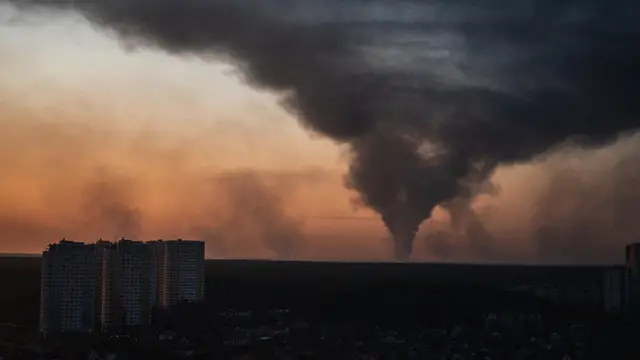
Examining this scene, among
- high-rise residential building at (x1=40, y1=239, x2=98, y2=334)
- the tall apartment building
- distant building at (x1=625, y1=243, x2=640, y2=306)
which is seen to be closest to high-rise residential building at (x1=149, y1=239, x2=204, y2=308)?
the tall apartment building

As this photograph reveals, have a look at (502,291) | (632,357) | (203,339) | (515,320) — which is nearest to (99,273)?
(203,339)

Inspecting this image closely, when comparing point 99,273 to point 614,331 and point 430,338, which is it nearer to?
point 430,338

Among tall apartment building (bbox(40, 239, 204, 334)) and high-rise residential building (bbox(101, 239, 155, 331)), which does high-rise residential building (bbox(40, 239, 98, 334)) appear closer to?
tall apartment building (bbox(40, 239, 204, 334))

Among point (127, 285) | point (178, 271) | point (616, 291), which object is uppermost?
point (178, 271)

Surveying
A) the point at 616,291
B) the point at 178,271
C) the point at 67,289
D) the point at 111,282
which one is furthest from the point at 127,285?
the point at 616,291

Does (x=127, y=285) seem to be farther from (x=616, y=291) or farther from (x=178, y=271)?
(x=616, y=291)

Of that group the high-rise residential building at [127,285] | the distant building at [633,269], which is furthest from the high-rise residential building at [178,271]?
the distant building at [633,269]

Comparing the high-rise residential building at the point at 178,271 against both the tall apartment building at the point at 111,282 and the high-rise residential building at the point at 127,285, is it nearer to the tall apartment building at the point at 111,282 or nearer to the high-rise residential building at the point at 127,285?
the tall apartment building at the point at 111,282
